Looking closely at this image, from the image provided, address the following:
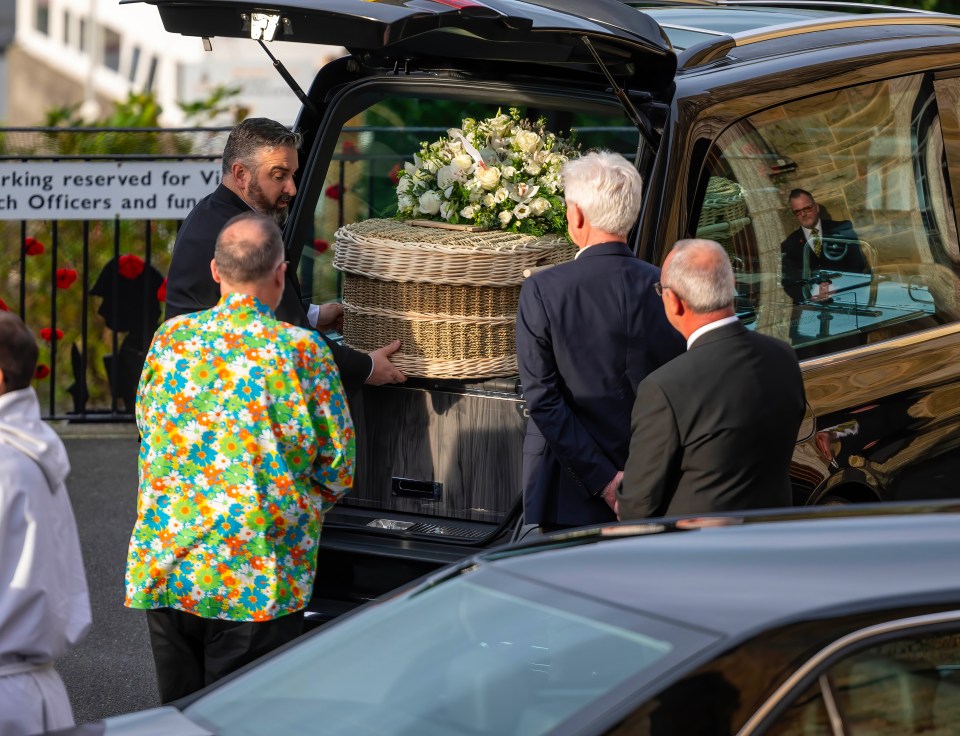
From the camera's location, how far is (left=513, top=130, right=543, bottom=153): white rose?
502cm

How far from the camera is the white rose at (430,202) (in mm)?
5066

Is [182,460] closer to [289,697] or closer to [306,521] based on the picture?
[306,521]

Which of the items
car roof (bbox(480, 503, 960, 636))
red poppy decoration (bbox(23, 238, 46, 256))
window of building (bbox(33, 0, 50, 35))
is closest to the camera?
car roof (bbox(480, 503, 960, 636))

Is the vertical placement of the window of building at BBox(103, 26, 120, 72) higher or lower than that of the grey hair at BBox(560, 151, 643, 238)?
higher

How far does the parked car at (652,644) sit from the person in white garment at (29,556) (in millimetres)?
528

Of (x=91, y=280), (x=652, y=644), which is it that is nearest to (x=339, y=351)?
(x=652, y=644)

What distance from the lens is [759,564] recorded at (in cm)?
241

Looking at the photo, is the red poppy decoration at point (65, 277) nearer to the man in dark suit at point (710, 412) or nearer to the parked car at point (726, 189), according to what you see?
the parked car at point (726, 189)

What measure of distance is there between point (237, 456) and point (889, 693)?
6.73ft

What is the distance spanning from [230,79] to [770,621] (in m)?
23.2

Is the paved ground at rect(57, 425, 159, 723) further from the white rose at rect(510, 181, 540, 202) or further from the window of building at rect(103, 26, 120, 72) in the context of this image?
the window of building at rect(103, 26, 120, 72)

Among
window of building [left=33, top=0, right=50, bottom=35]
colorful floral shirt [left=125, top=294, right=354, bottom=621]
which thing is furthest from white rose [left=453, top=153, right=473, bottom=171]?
window of building [left=33, top=0, right=50, bottom=35]

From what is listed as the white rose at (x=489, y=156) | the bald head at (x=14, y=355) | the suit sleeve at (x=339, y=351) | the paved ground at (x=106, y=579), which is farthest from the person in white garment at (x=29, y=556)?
the white rose at (x=489, y=156)

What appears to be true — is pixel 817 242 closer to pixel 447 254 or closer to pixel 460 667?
pixel 447 254
